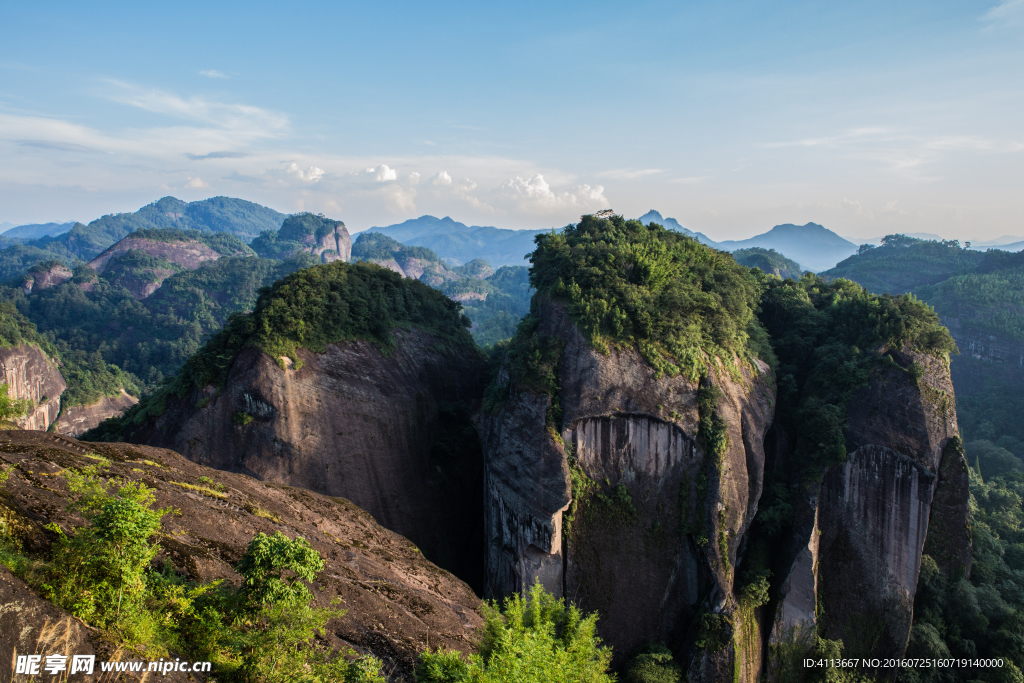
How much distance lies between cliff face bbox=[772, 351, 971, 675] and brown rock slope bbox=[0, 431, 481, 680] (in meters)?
13.7

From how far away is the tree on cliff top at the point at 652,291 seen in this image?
21.6m

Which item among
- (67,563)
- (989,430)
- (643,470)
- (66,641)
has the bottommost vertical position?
(989,430)

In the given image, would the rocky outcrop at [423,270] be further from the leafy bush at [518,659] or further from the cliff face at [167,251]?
the leafy bush at [518,659]

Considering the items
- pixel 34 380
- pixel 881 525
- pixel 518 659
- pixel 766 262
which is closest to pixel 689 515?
pixel 881 525

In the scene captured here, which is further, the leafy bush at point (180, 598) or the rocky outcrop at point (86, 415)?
the rocky outcrop at point (86, 415)

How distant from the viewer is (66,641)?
674 centimetres

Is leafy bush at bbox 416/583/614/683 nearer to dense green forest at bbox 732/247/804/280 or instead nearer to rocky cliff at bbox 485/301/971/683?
rocky cliff at bbox 485/301/971/683

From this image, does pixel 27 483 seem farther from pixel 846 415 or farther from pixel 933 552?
pixel 933 552

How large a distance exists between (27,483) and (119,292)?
113752 millimetres

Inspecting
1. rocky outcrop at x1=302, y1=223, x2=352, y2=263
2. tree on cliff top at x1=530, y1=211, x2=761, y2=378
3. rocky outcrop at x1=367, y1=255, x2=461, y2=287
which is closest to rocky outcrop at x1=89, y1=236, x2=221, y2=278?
rocky outcrop at x1=302, y1=223, x2=352, y2=263

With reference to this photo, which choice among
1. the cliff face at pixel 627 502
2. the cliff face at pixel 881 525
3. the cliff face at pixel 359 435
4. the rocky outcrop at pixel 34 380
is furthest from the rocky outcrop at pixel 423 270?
the cliff face at pixel 881 525

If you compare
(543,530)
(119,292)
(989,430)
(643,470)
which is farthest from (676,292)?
(119,292)

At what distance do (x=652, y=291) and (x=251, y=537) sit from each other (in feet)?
58.4

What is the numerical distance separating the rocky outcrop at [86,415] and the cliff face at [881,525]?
60.2 meters
